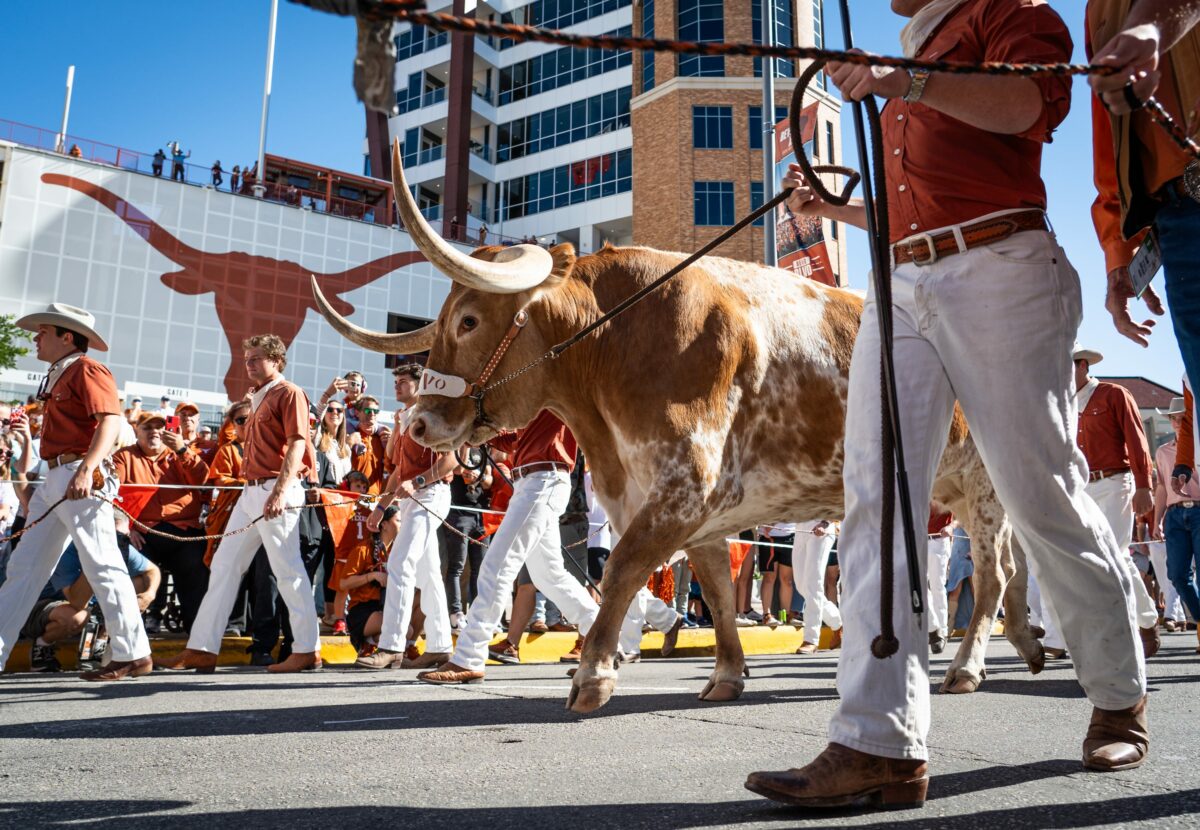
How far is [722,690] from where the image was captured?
17.1 feet

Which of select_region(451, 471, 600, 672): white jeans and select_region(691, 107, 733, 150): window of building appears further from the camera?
select_region(691, 107, 733, 150): window of building

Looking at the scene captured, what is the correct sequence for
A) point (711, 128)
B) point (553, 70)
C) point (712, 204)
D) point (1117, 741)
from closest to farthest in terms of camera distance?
point (1117, 741), point (712, 204), point (711, 128), point (553, 70)

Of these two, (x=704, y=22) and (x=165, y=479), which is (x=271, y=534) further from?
(x=704, y=22)

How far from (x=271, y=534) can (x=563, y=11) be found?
4668 cm

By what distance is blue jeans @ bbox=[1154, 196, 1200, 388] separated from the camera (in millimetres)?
2779

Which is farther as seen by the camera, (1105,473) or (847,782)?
(1105,473)

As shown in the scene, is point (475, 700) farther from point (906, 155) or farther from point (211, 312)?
point (211, 312)

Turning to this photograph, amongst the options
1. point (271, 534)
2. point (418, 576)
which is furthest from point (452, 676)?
point (271, 534)

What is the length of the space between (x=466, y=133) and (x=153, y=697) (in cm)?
4704

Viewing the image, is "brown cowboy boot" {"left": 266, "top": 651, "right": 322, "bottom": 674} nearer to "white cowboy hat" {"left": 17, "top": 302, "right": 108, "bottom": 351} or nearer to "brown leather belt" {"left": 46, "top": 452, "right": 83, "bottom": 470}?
"brown leather belt" {"left": 46, "top": 452, "right": 83, "bottom": 470}

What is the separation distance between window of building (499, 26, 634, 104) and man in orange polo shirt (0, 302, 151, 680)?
4212 centimetres

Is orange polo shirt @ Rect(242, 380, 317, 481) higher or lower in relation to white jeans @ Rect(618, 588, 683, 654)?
higher

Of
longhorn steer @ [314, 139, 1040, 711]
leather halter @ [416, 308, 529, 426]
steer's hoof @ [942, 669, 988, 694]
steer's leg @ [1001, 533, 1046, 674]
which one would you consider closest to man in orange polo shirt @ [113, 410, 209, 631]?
leather halter @ [416, 308, 529, 426]

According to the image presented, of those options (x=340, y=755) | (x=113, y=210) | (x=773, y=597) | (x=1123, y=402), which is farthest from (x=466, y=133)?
(x=340, y=755)
